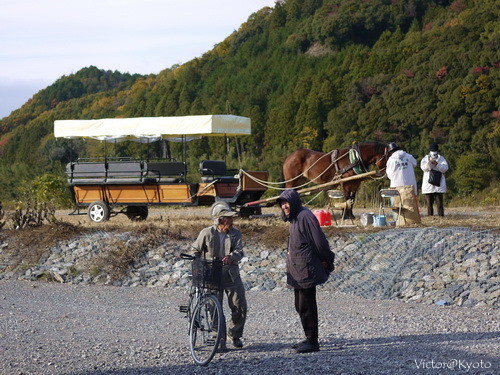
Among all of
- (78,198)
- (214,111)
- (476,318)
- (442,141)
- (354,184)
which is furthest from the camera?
(214,111)

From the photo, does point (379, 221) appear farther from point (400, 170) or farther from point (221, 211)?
point (221, 211)

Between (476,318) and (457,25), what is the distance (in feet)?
110

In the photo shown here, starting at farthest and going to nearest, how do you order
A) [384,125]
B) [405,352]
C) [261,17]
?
[261,17]
[384,125]
[405,352]

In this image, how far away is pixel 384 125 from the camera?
40.6 metres

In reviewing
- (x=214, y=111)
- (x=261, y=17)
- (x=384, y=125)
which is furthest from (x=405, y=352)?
(x=261, y=17)

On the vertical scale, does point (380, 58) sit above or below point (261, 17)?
below

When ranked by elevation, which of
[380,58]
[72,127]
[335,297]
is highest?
[380,58]

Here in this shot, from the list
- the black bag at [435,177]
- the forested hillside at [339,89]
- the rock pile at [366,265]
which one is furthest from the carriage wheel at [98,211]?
the black bag at [435,177]

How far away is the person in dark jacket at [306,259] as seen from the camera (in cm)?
963

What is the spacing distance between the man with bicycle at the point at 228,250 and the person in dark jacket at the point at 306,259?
0.65 meters

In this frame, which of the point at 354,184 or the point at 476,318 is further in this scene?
the point at 354,184

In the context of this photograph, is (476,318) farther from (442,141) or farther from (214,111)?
(214,111)

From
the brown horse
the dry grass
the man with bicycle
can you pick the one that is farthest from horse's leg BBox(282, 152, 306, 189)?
the man with bicycle

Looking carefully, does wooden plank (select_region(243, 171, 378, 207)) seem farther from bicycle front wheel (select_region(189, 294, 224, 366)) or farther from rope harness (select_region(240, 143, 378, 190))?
bicycle front wheel (select_region(189, 294, 224, 366))
